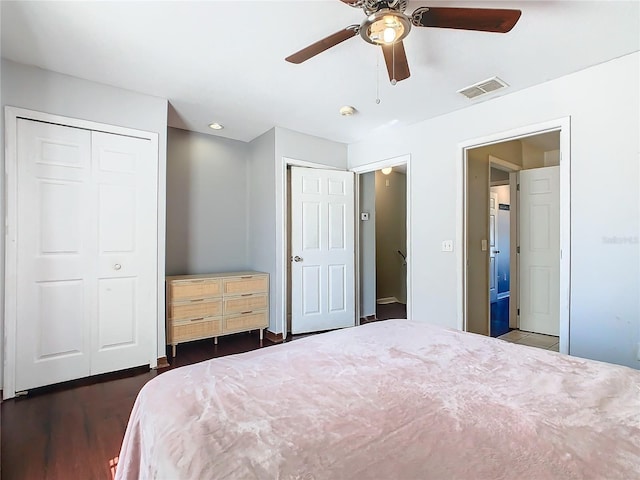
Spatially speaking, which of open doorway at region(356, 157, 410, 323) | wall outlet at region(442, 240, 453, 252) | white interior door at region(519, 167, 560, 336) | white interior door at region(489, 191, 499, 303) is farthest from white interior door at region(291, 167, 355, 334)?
white interior door at region(489, 191, 499, 303)

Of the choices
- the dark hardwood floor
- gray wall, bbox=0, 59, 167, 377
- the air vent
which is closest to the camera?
the dark hardwood floor

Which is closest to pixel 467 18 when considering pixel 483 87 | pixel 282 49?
pixel 282 49

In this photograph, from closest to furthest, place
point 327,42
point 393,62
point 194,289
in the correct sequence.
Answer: point 327,42, point 393,62, point 194,289

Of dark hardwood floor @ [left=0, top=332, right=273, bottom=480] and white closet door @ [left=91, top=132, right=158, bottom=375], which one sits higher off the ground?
white closet door @ [left=91, top=132, right=158, bottom=375]

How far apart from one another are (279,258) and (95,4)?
8.51ft

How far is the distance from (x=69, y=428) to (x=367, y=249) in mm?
3686

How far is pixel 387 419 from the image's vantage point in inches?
35.9

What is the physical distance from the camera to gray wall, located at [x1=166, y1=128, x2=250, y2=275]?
385 cm

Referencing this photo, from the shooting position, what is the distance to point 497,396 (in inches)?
41.4

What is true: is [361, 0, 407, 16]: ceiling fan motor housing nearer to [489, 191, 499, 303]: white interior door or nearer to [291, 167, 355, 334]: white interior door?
[291, 167, 355, 334]: white interior door

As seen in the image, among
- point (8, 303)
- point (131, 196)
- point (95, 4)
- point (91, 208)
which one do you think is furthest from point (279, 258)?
point (95, 4)

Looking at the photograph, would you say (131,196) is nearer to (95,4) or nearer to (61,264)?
(61,264)

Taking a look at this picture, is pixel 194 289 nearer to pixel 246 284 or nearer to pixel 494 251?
pixel 246 284

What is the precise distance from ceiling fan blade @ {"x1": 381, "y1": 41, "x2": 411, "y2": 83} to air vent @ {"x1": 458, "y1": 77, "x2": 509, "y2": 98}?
101 cm
